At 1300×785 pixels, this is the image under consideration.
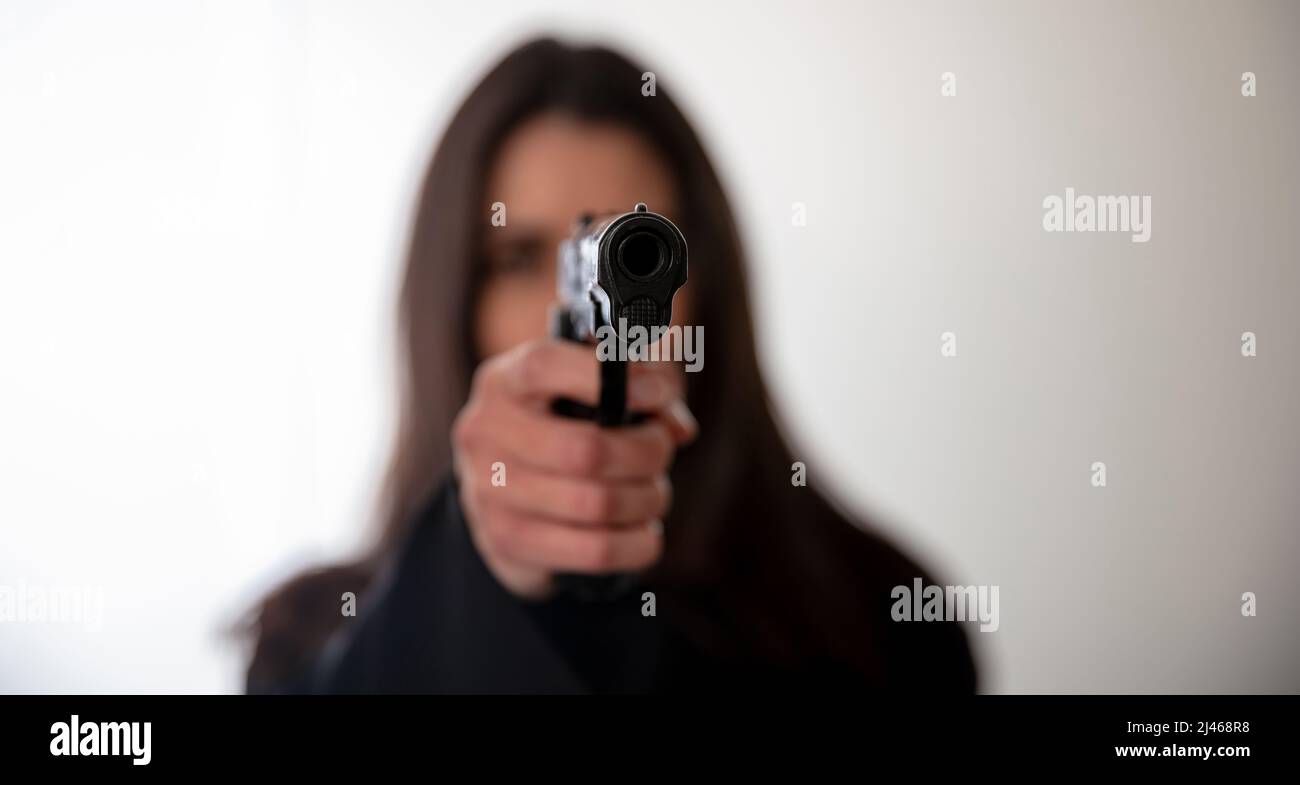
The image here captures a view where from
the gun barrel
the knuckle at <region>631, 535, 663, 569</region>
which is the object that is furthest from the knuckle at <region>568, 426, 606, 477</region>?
the gun barrel

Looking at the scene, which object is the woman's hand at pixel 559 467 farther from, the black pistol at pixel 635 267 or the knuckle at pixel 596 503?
the black pistol at pixel 635 267

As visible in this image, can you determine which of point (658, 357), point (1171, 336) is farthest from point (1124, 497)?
point (658, 357)

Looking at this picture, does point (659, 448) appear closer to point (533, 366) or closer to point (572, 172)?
point (533, 366)

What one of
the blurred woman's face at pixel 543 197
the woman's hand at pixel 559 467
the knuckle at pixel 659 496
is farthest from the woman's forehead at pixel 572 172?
the knuckle at pixel 659 496

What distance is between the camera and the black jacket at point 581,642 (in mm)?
822

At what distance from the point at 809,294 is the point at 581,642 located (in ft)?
1.73

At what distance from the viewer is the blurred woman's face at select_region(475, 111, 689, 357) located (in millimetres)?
891

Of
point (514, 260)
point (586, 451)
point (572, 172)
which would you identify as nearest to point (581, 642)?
point (586, 451)

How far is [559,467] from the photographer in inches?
29.5

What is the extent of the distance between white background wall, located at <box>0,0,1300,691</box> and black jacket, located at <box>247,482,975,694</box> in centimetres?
10

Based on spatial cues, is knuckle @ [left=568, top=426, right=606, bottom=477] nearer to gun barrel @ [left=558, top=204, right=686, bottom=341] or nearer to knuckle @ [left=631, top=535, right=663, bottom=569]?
knuckle @ [left=631, top=535, right=663, bottom=569]

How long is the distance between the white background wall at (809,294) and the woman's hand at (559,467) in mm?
215

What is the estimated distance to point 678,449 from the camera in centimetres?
91
